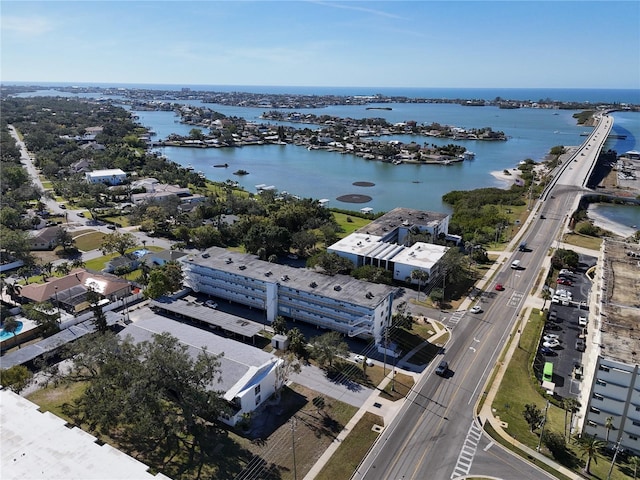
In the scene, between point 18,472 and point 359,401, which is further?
point 359,401

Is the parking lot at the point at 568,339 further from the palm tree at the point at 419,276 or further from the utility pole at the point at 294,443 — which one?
the utility pole at the point at 294,443

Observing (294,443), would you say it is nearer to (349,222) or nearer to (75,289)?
(75,289)

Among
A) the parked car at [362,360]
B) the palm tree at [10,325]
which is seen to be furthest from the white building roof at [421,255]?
the palm tree at [10,325]

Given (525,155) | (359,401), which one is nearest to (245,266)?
(359,401)

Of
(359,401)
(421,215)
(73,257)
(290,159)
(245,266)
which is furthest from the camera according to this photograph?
(290,159)

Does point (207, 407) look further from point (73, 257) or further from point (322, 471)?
point (73, 257)

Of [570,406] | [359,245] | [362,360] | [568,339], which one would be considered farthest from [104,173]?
[570,406]
